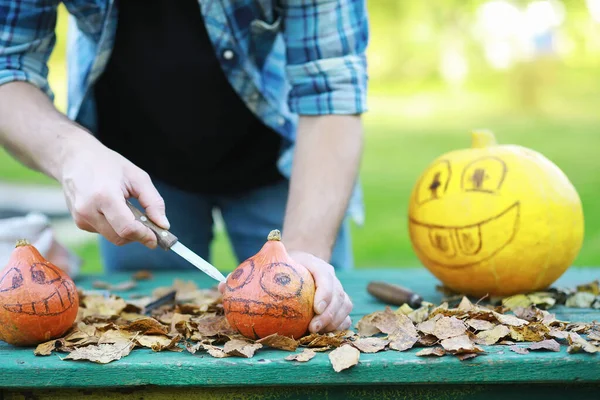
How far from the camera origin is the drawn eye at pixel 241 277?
5.58 ft

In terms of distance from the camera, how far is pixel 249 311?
1.66 meters

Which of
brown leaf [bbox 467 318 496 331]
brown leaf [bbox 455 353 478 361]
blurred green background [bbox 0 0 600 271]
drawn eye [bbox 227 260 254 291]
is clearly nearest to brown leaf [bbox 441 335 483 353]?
brown leaf [bbox 455 353 478 361]

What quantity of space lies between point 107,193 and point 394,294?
96 centimetres

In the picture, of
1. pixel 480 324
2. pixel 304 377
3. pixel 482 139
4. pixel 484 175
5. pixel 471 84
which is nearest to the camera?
pixel 304 377

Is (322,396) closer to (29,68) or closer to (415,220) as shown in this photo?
(415,220)

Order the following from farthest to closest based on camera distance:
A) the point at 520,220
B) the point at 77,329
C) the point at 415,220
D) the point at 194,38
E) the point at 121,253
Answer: the point at 121,253 < the point at 194,38 < the point at 415,220 < the point at 520,220 < the point at 77,329

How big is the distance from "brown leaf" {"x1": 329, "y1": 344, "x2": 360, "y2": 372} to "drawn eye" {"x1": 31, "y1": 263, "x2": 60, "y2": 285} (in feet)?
2.27

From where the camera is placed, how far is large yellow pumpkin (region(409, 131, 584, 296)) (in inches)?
83.8

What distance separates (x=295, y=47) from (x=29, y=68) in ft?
2.67

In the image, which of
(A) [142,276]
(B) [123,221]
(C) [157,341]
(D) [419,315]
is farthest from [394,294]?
(A) [142,276]

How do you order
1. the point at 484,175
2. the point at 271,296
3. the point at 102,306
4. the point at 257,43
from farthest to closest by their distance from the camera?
the point at 257,43, the point at 484,175, the point at 102,306, the point at 271,296

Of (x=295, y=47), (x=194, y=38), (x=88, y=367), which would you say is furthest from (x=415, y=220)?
(x=88, y=367)

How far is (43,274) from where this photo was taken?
1732mm

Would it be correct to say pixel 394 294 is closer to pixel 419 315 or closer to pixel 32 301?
pixel 419 315
